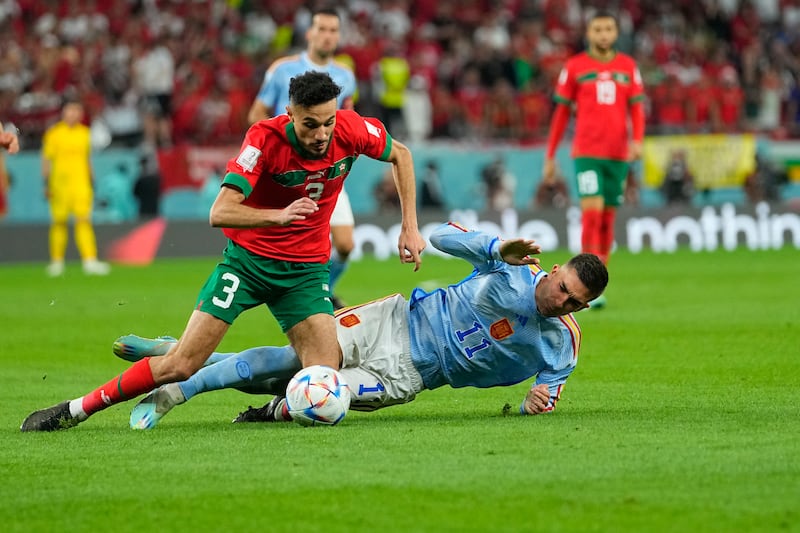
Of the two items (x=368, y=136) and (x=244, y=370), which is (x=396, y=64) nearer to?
(x=368, y=136)

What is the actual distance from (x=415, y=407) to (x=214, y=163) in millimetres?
15032

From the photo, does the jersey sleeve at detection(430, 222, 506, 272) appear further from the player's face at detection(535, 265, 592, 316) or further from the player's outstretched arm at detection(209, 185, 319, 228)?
the player's outstretched arm at detection(209, 185, 319, 228)

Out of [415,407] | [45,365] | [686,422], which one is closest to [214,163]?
[45,365]

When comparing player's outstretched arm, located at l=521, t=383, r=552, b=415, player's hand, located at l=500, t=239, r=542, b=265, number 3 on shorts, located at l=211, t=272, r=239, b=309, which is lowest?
player's outstretched arm, located at l=521, t=383, r=552, b=415

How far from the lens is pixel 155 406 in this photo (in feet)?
22.6

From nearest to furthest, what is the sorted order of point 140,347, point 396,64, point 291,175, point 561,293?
1. point 561,293
2. point 291,175
3. point 140,347
4. point 396,64

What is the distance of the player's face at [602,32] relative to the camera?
42.3 feet

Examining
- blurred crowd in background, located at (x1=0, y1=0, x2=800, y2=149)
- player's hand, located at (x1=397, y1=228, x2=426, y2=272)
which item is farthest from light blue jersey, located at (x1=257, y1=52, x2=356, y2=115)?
blurred crowd in background, located at (x1=0, y1=0, x2=800, y2=149)

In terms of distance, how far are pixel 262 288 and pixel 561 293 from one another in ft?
5.00

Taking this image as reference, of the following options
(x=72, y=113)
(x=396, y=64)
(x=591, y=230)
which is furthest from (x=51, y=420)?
(x=396, y=64)

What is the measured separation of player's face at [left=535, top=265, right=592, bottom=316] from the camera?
6609mm

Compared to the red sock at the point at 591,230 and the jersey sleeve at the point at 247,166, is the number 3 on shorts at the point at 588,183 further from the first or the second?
the jersey sleeve at the point at 247,166

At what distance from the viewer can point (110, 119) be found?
75.2ft

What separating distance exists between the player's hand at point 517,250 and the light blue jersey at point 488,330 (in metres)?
0.17
